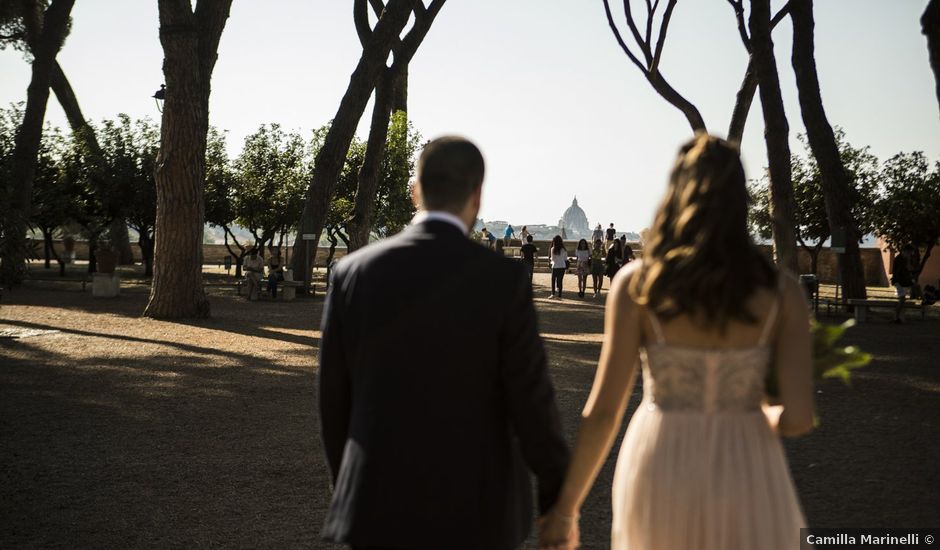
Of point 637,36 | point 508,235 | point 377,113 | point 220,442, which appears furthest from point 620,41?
point 508,235

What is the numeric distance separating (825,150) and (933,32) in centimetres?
1473

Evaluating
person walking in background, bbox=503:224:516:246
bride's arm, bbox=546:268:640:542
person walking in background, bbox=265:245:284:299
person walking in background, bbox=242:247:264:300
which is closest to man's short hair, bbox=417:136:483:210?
bride's arm, bbox=546:268:640:542

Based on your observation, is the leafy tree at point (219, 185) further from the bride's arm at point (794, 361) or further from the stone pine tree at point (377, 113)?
the bride's arm at point (794, 361)

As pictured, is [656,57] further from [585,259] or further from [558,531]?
[558,531]

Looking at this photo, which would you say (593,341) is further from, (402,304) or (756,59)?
(402,304)

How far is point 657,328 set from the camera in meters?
Result: 2.79

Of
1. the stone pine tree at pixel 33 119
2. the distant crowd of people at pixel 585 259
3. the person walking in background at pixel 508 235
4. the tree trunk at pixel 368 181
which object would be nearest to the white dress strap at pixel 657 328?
the tree trunk at pixel 368 181

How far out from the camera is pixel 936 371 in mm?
13352

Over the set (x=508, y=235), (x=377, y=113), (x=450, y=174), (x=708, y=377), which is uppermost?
(x=377, y=113)

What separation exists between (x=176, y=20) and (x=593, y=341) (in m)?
9.23

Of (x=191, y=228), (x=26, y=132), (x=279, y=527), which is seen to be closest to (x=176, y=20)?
(x=191, y=228)

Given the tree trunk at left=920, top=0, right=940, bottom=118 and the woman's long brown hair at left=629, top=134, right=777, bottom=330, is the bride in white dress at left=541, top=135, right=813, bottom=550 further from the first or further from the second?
the tree trunk at left=920, top=0, right=940, bottom=118

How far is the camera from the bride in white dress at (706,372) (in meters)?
2.66

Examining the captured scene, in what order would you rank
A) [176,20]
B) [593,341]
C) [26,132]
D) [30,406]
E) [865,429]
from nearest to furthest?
1. [865,429]
2. [30,406]
3. [593,341]
4. [176,20]
5. [26,132]
